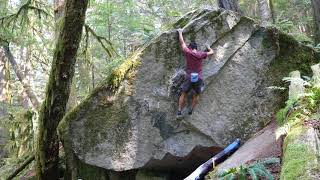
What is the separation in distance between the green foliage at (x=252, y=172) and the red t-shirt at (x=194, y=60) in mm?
3617

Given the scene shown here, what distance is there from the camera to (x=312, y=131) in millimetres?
5172

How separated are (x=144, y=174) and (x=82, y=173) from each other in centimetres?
145

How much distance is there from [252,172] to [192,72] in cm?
406

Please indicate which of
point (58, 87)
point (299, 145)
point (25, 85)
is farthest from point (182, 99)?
point (25, 85)

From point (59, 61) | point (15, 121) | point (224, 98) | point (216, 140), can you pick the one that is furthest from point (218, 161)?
point (15, 121)

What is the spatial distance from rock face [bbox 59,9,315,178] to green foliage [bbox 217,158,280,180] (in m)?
3.54

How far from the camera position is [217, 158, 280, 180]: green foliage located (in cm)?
514

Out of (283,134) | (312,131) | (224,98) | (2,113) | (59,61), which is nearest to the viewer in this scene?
(312,131)

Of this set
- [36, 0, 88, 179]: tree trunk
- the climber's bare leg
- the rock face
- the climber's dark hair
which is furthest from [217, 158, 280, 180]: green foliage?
[36, 0, 88, 179]: tree trunk

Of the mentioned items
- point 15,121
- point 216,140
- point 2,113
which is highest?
point 216,140

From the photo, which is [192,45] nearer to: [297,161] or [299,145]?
[299,145]

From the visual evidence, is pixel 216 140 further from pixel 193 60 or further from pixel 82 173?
pixel 82 173

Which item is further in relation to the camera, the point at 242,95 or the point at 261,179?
the point at 242,95

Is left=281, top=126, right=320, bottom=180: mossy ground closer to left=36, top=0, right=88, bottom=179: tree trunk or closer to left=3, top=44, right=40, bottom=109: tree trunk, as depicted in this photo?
left=36, top=0, right=88, bottom=179: tree trunk
